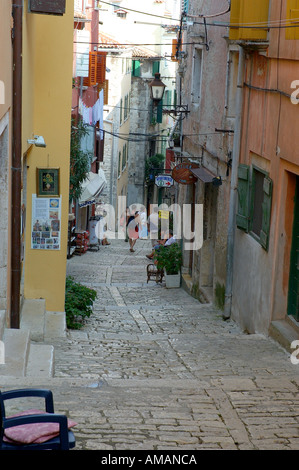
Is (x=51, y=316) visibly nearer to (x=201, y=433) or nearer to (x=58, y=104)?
(x=58, y=104)

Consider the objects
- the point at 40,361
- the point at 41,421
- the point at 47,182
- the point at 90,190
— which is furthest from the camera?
the point at 90,190

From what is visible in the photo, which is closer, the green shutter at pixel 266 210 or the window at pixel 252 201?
the green shutter at pixel 266 210

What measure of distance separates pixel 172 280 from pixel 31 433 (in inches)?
564

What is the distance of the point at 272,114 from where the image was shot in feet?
Answer: 35.3

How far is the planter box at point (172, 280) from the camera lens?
18531 mm

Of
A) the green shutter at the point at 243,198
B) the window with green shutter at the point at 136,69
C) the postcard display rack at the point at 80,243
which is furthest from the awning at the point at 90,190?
the window with green shutter at the point at 136,69

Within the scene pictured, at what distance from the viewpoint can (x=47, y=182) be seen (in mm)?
11438

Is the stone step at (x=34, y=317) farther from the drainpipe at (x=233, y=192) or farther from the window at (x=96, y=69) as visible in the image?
the window at (x=96, y=69)

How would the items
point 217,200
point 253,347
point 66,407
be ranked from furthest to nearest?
1. point 217,200
2. point 253,347
3. point 66,407

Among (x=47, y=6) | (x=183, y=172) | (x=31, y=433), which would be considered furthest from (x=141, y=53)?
(x=31, y=433)

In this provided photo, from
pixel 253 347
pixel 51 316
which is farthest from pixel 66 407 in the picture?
pixel 51 316

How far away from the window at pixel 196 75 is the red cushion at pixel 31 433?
14.6 metres

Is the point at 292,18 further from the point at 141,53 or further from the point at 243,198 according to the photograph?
the point at 141,53

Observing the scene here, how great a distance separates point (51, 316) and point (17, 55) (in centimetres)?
403
